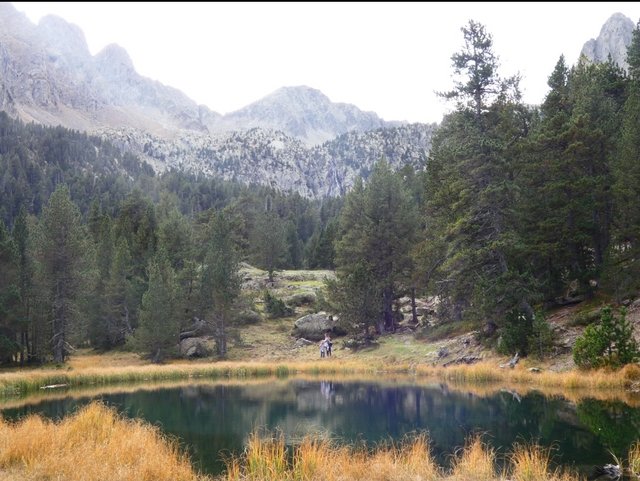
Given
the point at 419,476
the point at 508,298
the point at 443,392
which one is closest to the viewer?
the point at 419,476

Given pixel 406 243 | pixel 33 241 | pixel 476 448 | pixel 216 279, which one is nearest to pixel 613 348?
pixel 476 448

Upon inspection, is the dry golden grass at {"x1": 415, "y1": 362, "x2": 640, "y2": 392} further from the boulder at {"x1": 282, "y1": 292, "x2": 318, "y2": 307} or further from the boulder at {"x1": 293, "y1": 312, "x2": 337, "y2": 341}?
the boulder at {"x1": 282, "y1": 292, "x2": 318, "y2": 307}

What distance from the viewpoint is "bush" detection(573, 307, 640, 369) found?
76.3 feet

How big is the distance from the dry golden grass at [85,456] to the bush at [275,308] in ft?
165

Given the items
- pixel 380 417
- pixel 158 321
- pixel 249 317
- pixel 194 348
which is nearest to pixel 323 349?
pixel 194 348

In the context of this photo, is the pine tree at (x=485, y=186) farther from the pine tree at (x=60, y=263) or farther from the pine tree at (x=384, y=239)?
the pine tree at (x=60, y=263)

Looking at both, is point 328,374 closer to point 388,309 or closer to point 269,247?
point 388,309

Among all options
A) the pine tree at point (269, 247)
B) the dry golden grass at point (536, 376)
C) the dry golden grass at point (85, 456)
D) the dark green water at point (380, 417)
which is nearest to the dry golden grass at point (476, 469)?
the dark green water at point (380, 417)

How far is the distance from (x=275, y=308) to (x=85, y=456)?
176ft

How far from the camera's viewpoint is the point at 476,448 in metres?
11.9

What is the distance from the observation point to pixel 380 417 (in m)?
21.5

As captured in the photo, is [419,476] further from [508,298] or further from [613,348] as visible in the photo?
[508,298]

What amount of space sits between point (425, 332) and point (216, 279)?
20359 mm

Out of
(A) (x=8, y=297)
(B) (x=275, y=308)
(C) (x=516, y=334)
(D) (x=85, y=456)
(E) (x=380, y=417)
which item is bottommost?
(E) (x=380, y=417)
